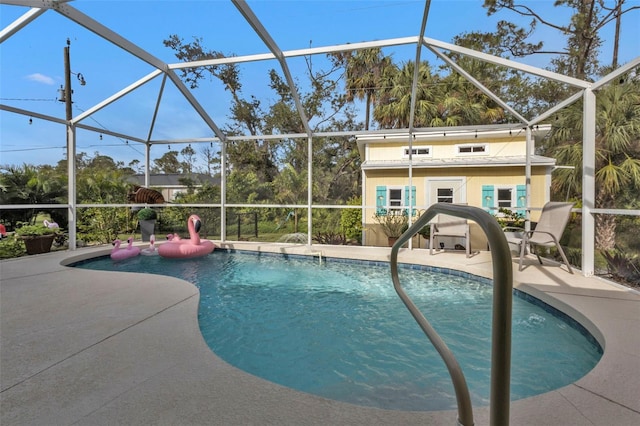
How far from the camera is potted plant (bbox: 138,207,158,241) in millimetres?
7986

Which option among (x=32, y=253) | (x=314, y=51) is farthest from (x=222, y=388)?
(x=32, y=253)

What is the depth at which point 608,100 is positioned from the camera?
6.74m

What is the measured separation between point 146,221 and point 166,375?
7319 millimetres

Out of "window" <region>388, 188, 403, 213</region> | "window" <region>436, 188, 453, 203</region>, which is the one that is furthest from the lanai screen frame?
"window" <region>388, 188, 403, 213</region>

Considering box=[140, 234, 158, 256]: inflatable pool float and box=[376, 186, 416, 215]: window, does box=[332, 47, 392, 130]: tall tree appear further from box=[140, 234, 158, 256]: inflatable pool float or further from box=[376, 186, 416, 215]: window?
box=[140, 234, 158, 256]: inflatable pool float

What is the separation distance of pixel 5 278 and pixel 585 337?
6.47 meters

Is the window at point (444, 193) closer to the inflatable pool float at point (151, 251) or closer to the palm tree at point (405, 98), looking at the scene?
the palm tree at point (405, 98)

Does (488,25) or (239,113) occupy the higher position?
(488,25)

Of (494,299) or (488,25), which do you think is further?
(488,25)

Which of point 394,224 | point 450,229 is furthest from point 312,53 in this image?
point 394,224

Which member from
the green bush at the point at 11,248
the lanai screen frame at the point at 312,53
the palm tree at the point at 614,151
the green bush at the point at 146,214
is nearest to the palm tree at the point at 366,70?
the palm tree at the point at 614,151

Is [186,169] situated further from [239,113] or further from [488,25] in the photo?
[488,25]

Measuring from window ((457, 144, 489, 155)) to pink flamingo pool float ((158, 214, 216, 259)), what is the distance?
761 cm

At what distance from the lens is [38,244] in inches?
244
